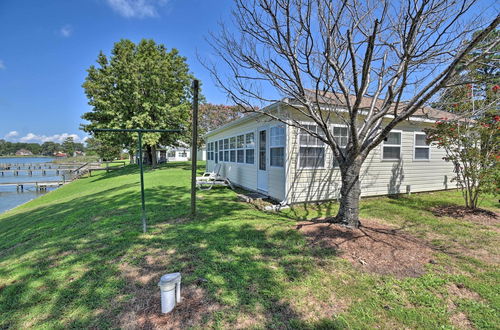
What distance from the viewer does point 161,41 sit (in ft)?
71.7

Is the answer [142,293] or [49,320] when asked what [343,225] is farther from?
[49,320]

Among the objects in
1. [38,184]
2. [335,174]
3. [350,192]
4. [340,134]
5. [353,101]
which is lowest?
[38,184]

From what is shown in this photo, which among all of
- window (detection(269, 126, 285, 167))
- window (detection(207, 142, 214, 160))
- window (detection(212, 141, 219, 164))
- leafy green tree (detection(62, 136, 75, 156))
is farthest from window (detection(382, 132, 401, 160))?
leafy green tree (detection(62, 136, 75, 156))

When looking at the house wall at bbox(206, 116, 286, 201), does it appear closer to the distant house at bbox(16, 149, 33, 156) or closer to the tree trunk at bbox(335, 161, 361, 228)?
the tree trunk at bbox(335, 161, 361, 228)

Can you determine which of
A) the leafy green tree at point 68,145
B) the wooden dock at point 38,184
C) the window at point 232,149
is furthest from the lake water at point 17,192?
the leafy green tree at point 68,145

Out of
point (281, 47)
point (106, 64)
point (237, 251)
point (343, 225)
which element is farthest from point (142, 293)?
point (106, 64)

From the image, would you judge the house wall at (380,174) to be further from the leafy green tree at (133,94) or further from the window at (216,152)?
Answer: the leafy green tree at (133,94)

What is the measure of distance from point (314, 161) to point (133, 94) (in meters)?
16.5

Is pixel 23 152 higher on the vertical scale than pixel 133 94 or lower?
lower

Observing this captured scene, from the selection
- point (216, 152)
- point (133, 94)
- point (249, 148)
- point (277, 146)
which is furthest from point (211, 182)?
point (133, 94)

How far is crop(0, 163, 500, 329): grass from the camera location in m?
2.18

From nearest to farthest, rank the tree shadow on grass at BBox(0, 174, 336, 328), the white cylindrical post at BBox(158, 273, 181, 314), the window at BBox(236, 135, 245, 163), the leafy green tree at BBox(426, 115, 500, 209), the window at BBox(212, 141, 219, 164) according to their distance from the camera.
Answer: the white cylindrical post at BBox(158, 273, 181, 314) → the tree shadow on grass at BBox(0, 174, 336, 328) → the leafy green tree at BBox(426, 115, 500, 209) → the window at BBox(236, 135, 245, 163) → the window at BBox(212, 141, 219, 164)

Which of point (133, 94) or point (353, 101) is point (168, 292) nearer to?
point (353, 101)

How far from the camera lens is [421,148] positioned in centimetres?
845
